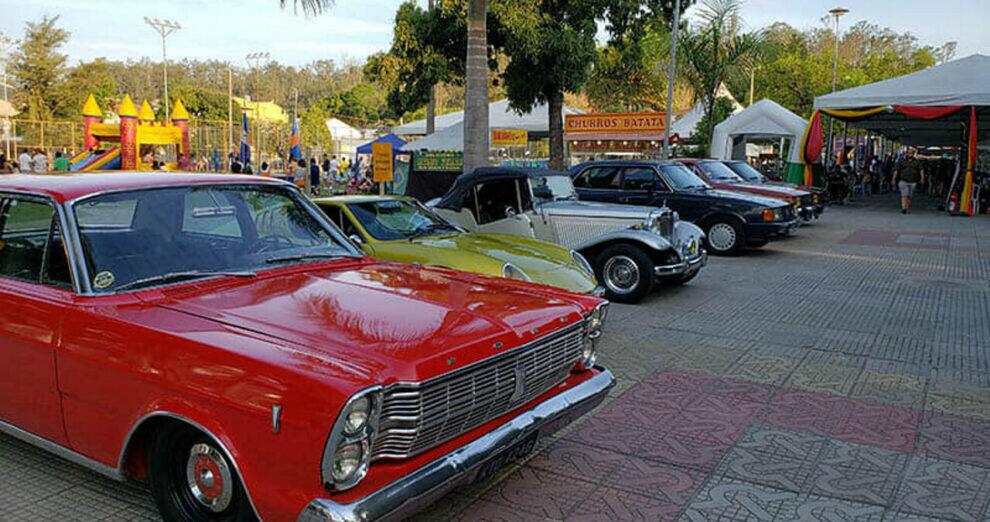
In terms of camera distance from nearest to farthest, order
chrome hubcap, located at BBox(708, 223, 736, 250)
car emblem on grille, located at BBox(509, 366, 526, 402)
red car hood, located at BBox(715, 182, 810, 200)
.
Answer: car emblem on grille, located at BBox(509, 366, 526, 402) < chrome hubcap, located at BBox(708, 223, 736, 250) < red car hood, located at BBox(715, 182, 810, 200)

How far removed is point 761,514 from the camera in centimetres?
363

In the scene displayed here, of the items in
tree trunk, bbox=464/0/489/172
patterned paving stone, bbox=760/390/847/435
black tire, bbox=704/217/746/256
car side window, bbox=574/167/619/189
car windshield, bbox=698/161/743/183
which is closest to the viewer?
patterned paving stone, bbox=760/390/847/435

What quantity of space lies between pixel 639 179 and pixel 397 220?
20.3 ft

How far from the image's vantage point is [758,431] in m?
4.71

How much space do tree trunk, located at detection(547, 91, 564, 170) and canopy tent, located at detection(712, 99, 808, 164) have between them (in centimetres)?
676

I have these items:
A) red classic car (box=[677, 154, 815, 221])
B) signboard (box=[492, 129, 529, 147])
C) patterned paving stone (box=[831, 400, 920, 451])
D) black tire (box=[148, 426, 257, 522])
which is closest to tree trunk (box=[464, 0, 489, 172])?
red classic car (box=[677, 154, 815, 221])

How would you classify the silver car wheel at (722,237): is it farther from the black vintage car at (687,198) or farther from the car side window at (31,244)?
the car side window at (31,244)

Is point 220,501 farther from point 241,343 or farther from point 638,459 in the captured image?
point 638,459

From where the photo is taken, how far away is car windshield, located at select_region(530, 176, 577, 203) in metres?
9.20

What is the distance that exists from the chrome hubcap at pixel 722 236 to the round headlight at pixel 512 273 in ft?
24.6

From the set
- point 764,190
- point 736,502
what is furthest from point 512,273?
point 764,190

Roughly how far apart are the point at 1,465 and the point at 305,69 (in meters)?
136

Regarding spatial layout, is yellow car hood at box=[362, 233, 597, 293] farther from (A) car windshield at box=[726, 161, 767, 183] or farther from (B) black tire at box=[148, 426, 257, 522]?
(A) car windshield at box=[726, 161, 767, 183]

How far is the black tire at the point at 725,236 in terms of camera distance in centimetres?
1269
